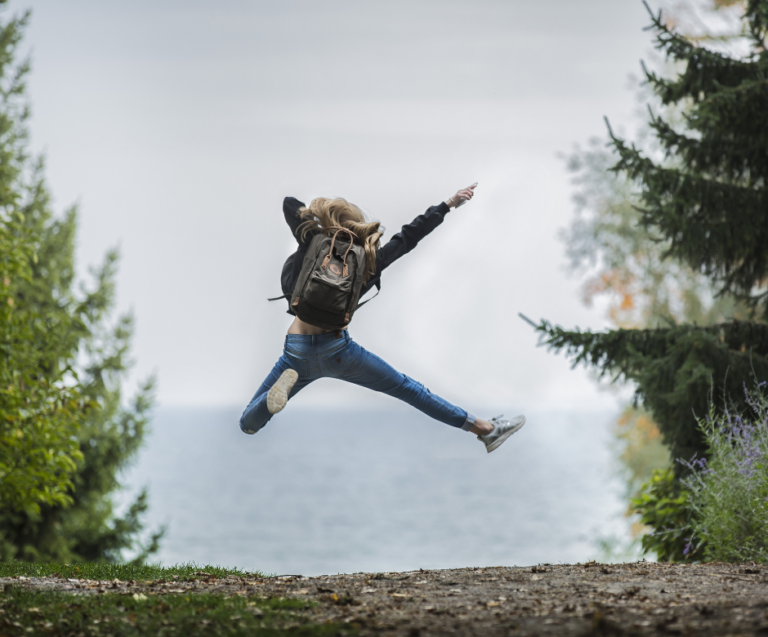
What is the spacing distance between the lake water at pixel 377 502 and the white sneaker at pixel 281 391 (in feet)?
21.7

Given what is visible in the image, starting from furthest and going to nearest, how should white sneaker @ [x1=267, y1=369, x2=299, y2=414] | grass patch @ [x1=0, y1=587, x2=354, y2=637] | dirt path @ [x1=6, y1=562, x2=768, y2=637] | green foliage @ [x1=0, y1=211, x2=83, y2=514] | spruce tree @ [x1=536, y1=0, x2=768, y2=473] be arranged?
spruce tree @ [x1=536, y1=0, x2=768, y2=473] < green foliage @ [x1=0, y1=211, x2=83, y2=514] < white sneaker @ [x1=267, y1=369, x2=299, y2=414] < grass patch @ [x1=0, y1=587, x2=354, y2=637] < dirt path @ [x1=6, y1=562, x2=768, y2=637]

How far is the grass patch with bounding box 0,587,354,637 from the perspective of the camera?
3178mm

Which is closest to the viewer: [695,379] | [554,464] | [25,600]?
[25,600]

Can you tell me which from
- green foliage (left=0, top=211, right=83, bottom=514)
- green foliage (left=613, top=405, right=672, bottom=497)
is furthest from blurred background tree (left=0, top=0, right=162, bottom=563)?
green foliage (left=613, top=405, right=672, bottom=497)

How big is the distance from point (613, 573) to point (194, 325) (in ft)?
310

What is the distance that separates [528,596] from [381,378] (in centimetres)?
170

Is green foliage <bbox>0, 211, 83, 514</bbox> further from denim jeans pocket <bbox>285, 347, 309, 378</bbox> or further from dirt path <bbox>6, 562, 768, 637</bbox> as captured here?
denim jeans pocket <bbox>285, 347, 309, 378</bbox>

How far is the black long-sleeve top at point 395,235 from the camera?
4.66 m

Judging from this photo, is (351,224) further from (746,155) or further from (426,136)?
(426,136)

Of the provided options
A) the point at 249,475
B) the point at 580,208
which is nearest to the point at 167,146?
the point at 249,475

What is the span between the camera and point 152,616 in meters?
3.43

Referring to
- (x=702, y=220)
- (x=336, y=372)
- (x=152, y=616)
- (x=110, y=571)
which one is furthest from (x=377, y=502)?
(x=152, y=616)

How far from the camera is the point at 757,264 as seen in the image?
7.33 metres

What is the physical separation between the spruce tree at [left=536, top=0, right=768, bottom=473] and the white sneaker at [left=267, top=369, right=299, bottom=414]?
3.35 metres
